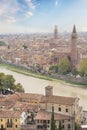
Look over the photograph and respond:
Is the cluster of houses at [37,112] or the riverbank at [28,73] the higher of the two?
the cluster of houses at [37,112]

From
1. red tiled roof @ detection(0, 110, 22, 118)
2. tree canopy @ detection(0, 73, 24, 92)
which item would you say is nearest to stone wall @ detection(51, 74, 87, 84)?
tree canopy @ detection(0, 73, 24, 92)

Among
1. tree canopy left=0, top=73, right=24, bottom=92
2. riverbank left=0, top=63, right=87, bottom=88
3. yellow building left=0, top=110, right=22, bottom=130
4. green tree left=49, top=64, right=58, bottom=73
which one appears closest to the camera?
yellow building left=0, top=110, right=22, bottom=130

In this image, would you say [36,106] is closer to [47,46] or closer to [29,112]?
[29,112]

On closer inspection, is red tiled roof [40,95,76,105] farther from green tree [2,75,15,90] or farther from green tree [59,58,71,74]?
green tree [59,58,71,74]

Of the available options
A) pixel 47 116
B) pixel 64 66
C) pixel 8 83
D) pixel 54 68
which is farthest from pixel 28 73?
pixel 47 116

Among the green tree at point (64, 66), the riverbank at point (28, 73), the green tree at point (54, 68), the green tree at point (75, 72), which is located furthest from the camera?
the green tree at point (54, 68)

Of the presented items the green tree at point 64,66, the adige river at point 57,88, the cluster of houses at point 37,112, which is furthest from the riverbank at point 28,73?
the cluster of houses at point 37,112

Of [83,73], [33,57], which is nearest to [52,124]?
[83,73]

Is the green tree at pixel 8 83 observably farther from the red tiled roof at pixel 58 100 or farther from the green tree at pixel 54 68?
the green tree at pixel 54 68

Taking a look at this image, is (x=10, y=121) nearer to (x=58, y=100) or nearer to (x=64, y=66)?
(x=58, y=100)
